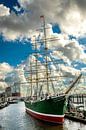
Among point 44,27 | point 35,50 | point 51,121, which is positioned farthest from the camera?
point 35,50

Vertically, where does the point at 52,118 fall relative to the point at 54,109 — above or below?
below

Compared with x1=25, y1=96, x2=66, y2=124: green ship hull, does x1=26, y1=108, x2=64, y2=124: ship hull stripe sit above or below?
below

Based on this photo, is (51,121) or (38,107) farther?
(38,107)

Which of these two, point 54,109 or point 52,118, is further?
point 52,118

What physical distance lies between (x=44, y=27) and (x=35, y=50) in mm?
25635

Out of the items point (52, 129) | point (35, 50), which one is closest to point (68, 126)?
point (52, 129)

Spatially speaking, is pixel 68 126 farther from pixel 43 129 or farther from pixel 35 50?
pixel 35 50

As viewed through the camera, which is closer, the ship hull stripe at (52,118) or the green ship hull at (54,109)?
the ship hull stripe at (52,118)

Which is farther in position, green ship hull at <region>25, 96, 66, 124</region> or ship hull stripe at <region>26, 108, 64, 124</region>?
green ship hull at <region>25, 96, 66, 124</region>

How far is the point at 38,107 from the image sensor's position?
76562mm

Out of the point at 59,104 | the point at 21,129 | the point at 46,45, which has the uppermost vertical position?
the point at 46,45

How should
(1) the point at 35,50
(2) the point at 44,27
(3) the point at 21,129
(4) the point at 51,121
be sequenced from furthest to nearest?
1. (1) the point at 35,50
2. (2) the point at 44,27
3. (4) the point at 51,121
4. (3) the point at 21,129

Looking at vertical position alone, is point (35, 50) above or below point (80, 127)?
above

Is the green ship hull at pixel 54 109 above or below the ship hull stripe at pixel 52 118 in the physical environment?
above
